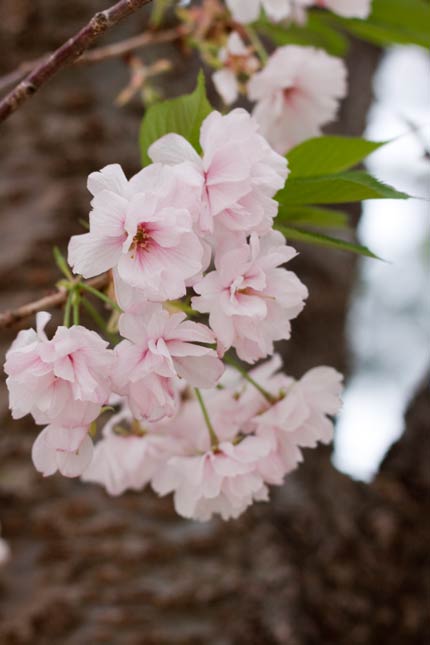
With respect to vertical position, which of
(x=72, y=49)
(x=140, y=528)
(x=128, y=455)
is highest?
(x=72, y=49)

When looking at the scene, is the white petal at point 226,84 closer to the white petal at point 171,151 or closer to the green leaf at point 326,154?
the green leaf at point 326,154

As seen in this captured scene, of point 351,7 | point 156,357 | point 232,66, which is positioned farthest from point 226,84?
point 156,357

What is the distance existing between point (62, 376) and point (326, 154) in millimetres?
269

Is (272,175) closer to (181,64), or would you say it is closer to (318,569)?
(318,569)

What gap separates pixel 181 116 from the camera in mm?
513

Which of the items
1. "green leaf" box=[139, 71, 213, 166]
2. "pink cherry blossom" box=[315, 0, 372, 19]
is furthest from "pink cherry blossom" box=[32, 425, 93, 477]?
"pink cherry blossom" box=[315, 0, 372, 19]

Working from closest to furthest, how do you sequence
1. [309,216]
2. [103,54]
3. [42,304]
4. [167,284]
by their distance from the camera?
[167,284]
[42,304]
[309,216]
[103,54]

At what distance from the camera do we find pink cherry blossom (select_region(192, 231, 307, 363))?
435 millimetres

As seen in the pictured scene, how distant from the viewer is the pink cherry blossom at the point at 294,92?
0.69 m

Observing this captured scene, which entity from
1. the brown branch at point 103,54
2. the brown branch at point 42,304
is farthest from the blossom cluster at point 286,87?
the brown branch at point 42,304

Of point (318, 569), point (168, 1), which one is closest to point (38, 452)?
point (168, 1)

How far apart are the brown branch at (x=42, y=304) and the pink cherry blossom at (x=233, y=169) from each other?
131mm

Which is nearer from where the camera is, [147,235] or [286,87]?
[147,235]

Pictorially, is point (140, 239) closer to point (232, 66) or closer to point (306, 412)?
point (306, 412)
